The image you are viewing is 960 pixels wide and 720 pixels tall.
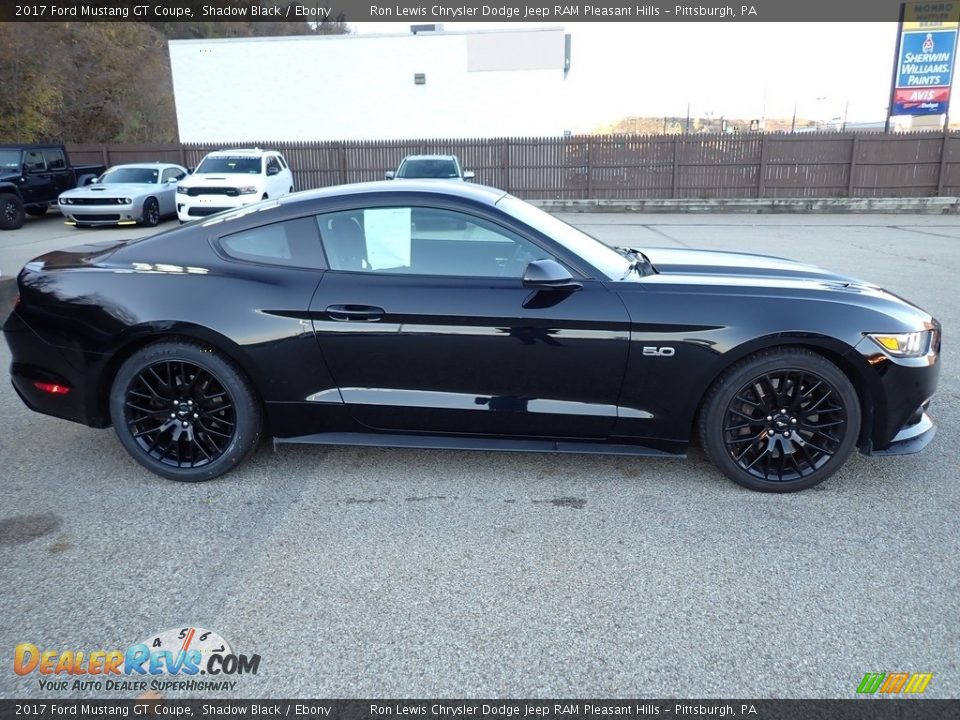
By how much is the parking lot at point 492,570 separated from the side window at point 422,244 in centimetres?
111

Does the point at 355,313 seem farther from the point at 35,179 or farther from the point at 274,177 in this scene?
the point at 35,179

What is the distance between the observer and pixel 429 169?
1558 cm

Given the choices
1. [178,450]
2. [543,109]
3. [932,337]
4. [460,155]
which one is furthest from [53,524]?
[543,109]

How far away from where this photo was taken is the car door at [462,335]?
3418 millimetres

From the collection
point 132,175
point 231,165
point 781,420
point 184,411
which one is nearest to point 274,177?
point 231,165

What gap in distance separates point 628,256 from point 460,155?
17951 millimetres

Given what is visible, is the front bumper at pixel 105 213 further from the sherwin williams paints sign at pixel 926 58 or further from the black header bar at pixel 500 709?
the sherwin williams paints sign at pixel 926 58

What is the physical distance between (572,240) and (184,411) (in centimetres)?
222

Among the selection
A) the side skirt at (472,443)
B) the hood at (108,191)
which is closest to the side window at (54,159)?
the hood at (108,191)

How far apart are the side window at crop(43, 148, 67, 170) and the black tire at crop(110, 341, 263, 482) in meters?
16.4

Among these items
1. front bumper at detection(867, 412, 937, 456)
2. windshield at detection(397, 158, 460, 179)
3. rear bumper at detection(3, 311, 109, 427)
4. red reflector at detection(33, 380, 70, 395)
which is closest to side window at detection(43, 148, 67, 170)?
windshield at detection(397, 158, 460, 179)

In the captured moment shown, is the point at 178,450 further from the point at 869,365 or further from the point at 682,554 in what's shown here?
the point at 869,365

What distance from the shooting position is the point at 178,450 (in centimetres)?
370

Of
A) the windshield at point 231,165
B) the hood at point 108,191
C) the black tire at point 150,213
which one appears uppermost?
the windshield at point 231,165
